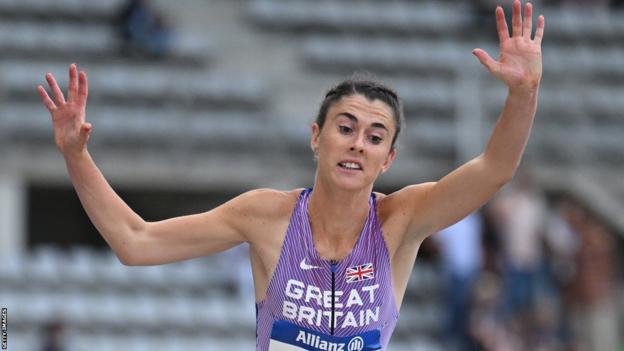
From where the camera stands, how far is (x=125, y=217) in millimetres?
5539

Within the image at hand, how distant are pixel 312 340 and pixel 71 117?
4.15 ft

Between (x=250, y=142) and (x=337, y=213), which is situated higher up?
(x=250, y=142)

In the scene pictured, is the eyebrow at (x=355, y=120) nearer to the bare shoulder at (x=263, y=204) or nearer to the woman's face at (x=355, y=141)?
the woman's face at (x=355, y=141)

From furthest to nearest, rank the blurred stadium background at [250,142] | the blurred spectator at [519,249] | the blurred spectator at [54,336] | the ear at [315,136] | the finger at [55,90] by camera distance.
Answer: the blurred stadium background at [250,142], the blurred spectator at [519,249], the blurred spectator at [54,336], the ear at [315,136], the finger at [55,90]

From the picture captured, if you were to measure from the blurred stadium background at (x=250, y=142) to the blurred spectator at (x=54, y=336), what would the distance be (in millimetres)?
405

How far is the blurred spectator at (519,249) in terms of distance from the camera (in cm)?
1248

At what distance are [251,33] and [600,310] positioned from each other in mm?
5135

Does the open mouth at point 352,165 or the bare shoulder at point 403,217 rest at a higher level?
the open mouth at point 352,165

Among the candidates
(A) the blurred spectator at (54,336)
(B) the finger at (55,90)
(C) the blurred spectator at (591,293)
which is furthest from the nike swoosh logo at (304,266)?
(C) the blurred spectator at (591,293)

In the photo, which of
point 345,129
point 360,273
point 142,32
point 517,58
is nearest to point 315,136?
point 345,129

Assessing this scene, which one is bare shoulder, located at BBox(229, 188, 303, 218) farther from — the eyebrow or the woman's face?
the eyebrow

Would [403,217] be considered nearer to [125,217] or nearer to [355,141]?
[355,141]

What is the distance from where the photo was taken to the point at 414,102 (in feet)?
51.1

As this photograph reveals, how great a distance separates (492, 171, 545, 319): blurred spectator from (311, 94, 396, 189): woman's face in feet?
23.2
